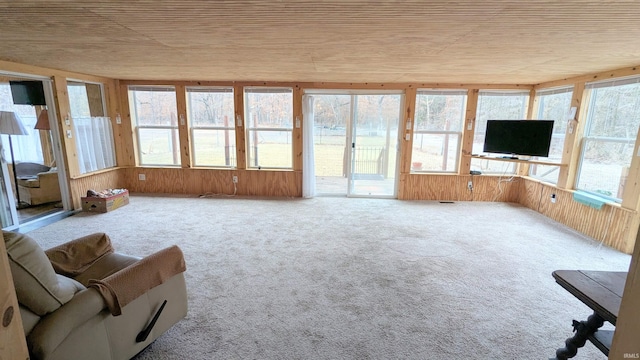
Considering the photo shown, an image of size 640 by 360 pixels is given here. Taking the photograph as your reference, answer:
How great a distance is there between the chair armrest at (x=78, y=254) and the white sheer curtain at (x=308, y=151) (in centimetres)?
350

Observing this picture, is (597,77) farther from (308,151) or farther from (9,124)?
(9,124)

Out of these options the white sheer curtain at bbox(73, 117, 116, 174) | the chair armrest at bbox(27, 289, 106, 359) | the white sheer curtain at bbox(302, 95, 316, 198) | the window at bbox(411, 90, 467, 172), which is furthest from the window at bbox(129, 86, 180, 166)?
the chair armrest at bbox(27, 289, 106, 359)

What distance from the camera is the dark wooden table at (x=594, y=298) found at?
4.59ft

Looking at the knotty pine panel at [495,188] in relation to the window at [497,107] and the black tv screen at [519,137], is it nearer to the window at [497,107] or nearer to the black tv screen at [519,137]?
the window at [497,107]

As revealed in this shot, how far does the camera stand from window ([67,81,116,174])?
183 inches

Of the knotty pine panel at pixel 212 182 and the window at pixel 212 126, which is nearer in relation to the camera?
the window at pixel 212 126

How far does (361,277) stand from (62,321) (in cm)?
211

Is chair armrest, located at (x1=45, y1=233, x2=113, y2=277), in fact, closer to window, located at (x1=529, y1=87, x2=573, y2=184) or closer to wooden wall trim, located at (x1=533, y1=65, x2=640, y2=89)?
wooden wall trim, located at (x1=533, y1=65, x2=640, y2=89)

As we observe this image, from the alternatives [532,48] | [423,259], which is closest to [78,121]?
[423,259]

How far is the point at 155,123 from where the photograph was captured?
5.57 metres

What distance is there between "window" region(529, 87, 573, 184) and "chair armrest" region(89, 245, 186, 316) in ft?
17.3

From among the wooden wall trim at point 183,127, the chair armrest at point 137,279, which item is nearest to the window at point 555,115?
the chair armrest at point 137,279

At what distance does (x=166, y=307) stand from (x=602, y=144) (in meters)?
5.17

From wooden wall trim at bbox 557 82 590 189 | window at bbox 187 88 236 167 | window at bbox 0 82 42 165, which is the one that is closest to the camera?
wooden wall trim at bbox 557 82 590 189
